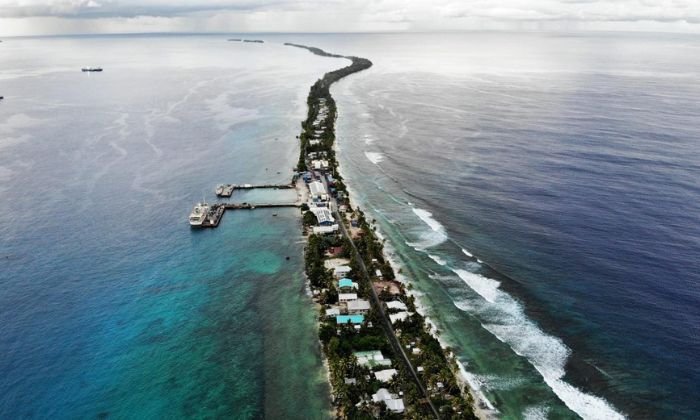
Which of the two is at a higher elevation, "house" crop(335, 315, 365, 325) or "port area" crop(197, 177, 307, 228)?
"port area" crop(197, 177, 307, 228)

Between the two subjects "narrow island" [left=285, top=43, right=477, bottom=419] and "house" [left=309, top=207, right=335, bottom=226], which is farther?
"house" [left=309, top=207, right=335, bottom=226]

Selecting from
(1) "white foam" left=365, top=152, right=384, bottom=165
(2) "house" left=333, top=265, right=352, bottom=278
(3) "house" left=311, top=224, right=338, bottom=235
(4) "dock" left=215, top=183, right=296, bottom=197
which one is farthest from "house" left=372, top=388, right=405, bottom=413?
(1) "white foam" left=365, top=152, right=384, bottom=165

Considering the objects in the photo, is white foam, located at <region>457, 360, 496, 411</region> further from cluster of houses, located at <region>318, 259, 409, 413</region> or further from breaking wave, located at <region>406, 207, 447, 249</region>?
breaking wave, located at <region>406, 207, 447, 249</region>

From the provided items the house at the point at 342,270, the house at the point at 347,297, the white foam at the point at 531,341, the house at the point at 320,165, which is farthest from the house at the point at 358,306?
the house at the point at 320,165

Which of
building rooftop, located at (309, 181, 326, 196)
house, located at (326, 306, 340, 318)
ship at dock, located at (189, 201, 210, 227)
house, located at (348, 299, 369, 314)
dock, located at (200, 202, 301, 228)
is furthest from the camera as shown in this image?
building rooftop, located at (309, 181, 326, 196)

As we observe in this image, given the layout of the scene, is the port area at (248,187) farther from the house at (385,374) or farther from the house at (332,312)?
the house at (385,374)

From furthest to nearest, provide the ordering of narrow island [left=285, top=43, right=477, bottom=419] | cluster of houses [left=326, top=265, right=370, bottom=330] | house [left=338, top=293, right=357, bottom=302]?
1. house [left=338, top=293, right=357, bottom=302]
2. cluster of houses [left=326, top=265, right=370, bottom=330]
3. narrow island [left=285, top=43, right=477, bottom=419]

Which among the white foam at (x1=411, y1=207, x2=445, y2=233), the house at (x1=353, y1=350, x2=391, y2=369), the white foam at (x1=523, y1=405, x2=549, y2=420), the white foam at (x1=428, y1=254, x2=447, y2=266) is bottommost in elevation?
the white foam at (x1=523, y1=405, x2=549, y2=420)

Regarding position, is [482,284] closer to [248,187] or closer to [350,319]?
[350,319]
